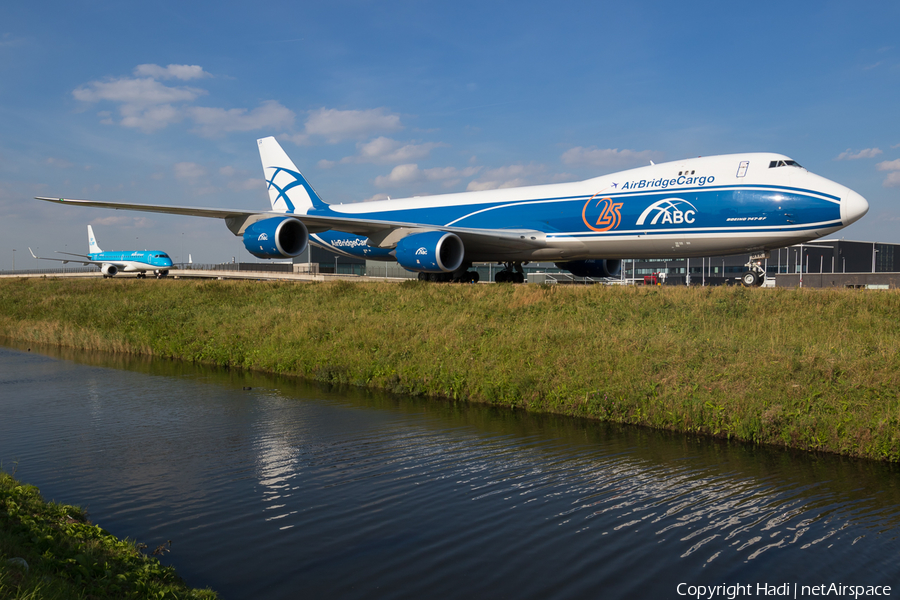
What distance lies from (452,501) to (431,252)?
53.4ft

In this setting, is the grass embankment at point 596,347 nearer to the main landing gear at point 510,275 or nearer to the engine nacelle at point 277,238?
the engine nacelle at point 277,238

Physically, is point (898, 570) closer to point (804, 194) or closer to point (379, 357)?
point (379, 357)

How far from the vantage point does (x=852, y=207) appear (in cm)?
1778

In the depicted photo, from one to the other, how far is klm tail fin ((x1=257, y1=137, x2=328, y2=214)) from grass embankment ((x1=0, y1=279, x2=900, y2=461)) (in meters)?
9.40

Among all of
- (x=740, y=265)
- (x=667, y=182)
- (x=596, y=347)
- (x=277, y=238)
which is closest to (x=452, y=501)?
(x=596, y=347)

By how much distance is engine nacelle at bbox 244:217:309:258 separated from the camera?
23.5 metres

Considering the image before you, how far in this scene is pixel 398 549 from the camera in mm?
6223

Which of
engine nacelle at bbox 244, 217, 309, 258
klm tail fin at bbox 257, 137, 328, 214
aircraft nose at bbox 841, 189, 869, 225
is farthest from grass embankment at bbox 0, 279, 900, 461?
klm tail fin at bbox 257, 137, 328, 214

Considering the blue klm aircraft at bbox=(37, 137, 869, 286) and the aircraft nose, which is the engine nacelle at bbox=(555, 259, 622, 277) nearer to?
the blue klm aircraft at bbox=(37, 137, 869, 286)

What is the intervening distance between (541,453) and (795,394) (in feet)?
15.5

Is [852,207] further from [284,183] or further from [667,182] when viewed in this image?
[284,183]

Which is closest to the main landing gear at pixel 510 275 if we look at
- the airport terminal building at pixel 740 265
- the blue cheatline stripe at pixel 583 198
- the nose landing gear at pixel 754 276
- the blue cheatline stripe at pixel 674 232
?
the blue cheatline stripe at pixel 583 198

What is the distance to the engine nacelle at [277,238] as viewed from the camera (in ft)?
77.0

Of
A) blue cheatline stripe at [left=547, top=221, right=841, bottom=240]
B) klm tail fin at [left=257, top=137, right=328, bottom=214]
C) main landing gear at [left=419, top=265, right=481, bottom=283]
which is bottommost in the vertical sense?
main landing gear at [left=419, top=265, right=481, bottom=283]
